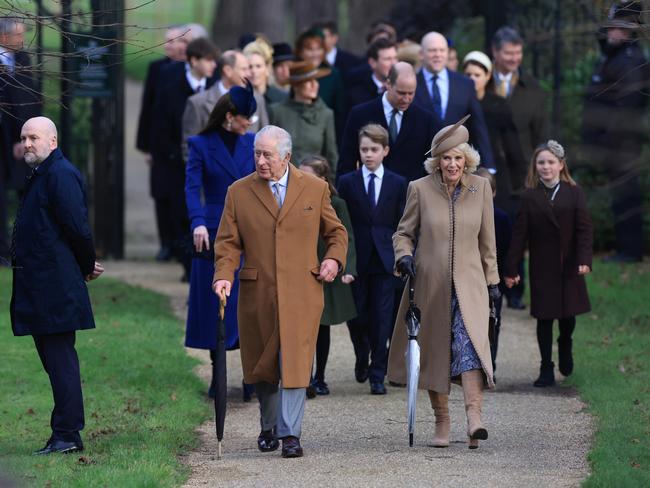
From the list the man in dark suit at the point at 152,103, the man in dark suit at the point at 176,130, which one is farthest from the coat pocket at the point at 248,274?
the man in dark suit at the point at 152,103

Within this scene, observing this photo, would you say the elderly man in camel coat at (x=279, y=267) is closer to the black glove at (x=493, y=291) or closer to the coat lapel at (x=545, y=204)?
the black glove at (x=493, y=291)

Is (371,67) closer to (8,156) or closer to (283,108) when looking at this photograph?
(283,108)

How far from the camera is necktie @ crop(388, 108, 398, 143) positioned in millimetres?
11200

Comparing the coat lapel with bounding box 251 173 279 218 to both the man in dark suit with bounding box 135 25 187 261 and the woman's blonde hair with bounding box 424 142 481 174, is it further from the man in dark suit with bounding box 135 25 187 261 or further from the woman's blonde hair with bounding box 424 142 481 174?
the man in dark suit with bounding box 135 25 187 261

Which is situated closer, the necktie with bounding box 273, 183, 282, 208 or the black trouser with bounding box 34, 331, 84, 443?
the black trouser with bounding box 34, 331, 84, 443

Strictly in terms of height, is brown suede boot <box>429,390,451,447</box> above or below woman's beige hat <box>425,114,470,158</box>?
below

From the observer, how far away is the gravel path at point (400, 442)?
7.95 m

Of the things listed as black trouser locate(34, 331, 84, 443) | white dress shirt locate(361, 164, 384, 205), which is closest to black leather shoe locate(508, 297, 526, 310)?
white dress shirt locate(361, 164, 384, 205)

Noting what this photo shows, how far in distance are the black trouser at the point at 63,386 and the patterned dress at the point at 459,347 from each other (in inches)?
80.6

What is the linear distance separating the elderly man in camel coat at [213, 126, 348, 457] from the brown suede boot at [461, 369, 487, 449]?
0.87 meters

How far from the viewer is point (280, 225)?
8.52 m

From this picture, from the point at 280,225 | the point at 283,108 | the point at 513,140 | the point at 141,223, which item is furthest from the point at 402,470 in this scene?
the point at 141,223

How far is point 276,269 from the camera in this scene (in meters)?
8.48

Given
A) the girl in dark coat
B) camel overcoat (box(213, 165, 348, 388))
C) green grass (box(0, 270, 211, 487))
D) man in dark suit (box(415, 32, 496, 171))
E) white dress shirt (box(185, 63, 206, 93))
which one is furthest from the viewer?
white dress shirt (box(185, 63, 206, 93))
